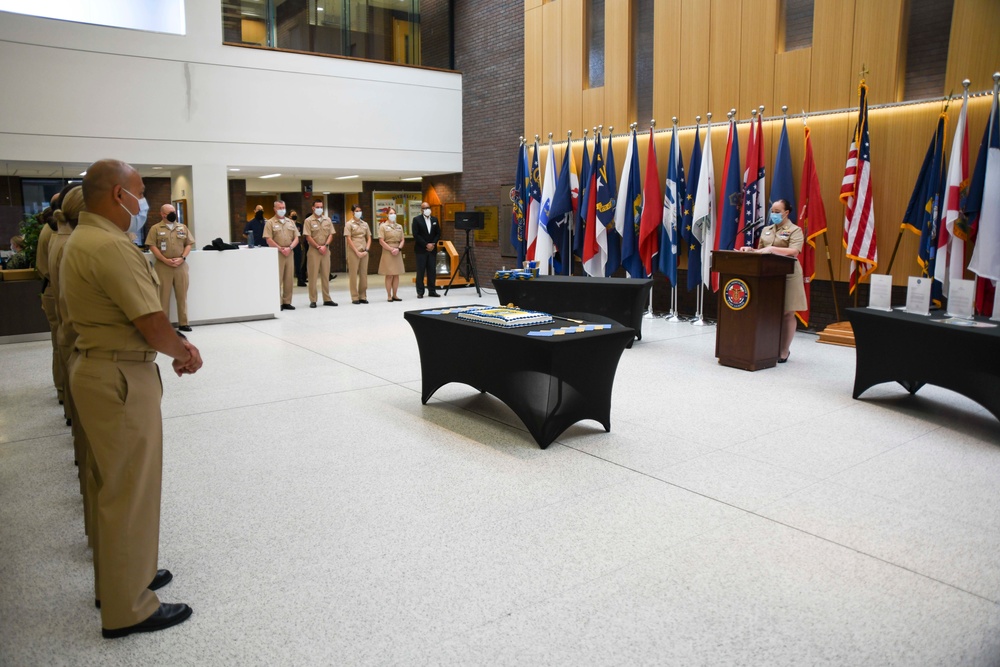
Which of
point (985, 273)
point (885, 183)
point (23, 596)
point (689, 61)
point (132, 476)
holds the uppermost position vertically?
point (689, 61)

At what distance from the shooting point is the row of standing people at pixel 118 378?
7.80 ft

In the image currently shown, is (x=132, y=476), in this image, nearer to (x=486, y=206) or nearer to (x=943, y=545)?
(x=943, y=545)

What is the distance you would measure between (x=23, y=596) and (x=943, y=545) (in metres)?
3.69

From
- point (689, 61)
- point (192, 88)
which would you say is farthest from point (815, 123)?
point (192, 88)

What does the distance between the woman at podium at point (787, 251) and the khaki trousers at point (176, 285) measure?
680cm

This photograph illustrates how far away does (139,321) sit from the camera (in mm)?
2391

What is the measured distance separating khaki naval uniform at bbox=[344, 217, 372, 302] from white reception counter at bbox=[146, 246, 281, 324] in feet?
5.73

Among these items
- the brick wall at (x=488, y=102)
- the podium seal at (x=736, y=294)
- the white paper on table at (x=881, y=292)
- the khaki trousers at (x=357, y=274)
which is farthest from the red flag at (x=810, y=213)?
the khaki trousers at (x=357, y=274)

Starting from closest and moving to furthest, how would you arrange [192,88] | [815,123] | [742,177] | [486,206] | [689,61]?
[815,123]
[742,177]
[689,61]
[192,88]
[486,206]

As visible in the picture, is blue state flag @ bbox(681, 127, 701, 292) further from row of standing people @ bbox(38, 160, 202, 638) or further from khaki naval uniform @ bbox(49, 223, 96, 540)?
row of standing people @ bbox(38, 160, 202, 638)

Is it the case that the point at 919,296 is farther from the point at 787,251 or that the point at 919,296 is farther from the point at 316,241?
the point at 316,241

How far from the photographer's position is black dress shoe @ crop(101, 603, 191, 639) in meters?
2.51

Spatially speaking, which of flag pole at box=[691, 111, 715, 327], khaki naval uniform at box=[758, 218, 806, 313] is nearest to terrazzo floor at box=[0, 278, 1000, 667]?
khaki naval uniform at box=[758, 218, 806, 313]

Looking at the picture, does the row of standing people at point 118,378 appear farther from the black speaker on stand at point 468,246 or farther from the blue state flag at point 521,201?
the black speaker on stand at point 468,246
